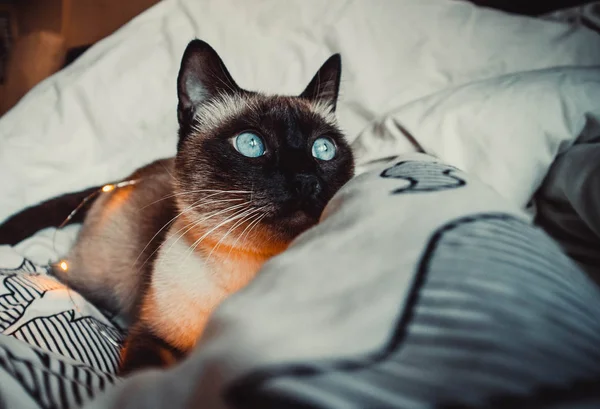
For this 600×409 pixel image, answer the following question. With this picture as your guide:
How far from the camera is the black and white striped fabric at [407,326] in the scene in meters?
0.29

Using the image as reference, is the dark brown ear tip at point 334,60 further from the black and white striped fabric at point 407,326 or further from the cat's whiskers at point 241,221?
the black and white striped fabric at point 407,326

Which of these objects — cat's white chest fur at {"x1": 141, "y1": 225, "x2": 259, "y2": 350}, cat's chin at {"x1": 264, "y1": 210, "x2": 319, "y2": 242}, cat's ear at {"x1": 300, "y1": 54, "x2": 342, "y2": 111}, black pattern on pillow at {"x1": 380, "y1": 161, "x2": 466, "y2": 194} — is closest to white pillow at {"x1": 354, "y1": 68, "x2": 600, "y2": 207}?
cat's ear at {"x1": 300, "y1": 54, "x2": 342, "y2": 111}

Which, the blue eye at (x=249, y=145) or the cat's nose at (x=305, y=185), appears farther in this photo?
the blue eye at (x=249, y=145)

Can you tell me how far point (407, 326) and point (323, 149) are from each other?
70cm

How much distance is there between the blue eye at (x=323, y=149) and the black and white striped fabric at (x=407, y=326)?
0.49 meters

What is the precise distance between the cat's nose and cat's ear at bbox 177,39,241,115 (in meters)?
0.40

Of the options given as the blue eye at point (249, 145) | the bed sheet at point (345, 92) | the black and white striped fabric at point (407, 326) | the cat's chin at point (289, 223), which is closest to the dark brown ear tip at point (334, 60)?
the bed sheet at point (345, 92)

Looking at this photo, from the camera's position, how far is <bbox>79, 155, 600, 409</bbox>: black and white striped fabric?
0.97 feet

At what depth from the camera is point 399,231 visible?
0.48 metres

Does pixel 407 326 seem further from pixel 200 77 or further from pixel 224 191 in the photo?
pixel 200 77

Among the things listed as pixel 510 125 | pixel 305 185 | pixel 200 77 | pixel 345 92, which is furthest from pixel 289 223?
pixel 345 92

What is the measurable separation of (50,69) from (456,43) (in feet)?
5.95

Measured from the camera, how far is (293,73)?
1499 mm

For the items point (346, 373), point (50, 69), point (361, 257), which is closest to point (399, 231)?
point (361, 257)
